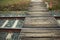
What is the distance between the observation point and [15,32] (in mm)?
4980

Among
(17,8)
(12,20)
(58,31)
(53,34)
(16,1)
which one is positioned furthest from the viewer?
(16,1)

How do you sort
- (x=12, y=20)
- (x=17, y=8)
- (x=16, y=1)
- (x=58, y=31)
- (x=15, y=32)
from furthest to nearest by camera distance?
1. (x=16, y=1)
2. (x=17, y=8)
3. (x=12, y=20)
4. (x=15, y=32)
5. (x=58, y=31)

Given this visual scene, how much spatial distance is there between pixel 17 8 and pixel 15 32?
443 centimetres

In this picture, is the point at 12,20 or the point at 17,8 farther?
the point at 17,8

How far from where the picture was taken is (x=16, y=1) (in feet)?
35.9

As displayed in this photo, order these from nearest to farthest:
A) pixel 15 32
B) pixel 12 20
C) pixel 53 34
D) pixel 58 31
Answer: pixel 53 34 < pixel 58 31 < pixel 15 32 < pixel 12 20

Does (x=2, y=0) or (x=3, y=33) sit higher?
(x=2, y=0)

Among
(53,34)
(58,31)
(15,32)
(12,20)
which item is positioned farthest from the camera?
(12,20)

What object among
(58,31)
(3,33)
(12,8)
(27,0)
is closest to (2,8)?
(12,8)

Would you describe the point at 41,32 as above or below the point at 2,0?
below

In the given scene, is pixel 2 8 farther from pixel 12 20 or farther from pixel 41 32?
pixel 41 32

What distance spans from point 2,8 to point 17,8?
1.11 m

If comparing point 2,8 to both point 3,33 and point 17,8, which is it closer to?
point 17,8

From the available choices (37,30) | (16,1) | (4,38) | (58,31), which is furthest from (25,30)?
(16,1)
